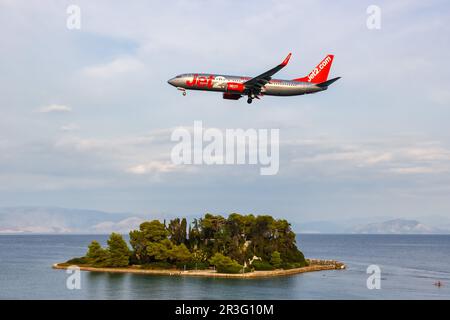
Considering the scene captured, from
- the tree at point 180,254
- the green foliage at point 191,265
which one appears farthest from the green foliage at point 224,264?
the tree at point 180,254

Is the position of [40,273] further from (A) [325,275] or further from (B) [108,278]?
(A) [325,275]

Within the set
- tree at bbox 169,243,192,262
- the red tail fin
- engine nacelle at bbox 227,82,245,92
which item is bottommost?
tree at bbox 169,243,192,262

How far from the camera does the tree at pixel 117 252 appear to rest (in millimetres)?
145875

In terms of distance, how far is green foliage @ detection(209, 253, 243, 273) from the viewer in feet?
450

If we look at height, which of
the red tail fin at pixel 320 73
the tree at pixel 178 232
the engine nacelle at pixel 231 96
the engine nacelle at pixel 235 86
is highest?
the red tail fin at pixel 320 73

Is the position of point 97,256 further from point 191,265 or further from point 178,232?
point 191,265

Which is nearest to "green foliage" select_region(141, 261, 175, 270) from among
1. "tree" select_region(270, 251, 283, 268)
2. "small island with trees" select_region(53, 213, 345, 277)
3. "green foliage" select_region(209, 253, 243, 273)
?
"small island with trees" select_region(53, 213, 345, 277)

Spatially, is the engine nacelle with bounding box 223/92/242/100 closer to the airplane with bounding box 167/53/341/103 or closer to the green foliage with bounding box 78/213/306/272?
the airplane with bounding box 167/53/341/103

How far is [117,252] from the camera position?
148 meters

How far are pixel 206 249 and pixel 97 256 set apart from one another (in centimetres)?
3078

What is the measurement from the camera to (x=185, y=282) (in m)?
132

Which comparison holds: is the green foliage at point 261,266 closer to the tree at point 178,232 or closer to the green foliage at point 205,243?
the green foliage at point 205,243

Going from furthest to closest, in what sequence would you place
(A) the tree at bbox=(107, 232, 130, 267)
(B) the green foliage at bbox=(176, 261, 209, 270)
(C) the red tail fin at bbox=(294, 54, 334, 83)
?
(A) the tree at bbox=(107, 232, 130, 267) → (B) the green foliage at bbox=(176, 261, 209, 270) → (C) the red tail fin at bbox=(294, 54, 334, 83)

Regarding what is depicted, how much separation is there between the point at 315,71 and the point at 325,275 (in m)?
77.1
